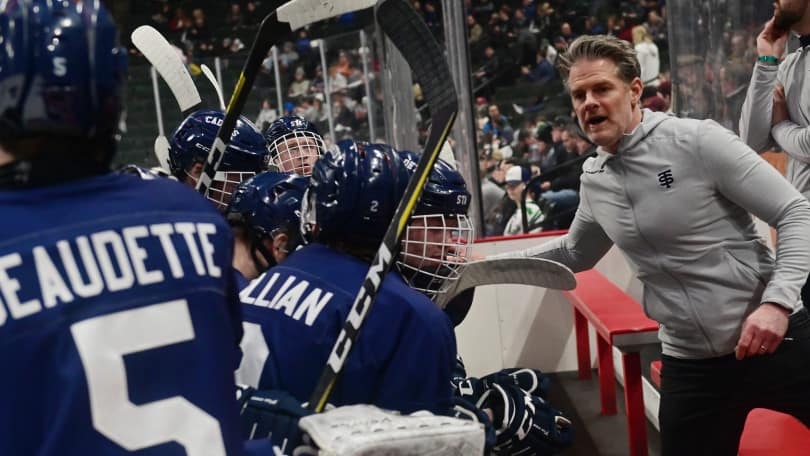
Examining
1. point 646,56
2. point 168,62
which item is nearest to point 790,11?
point 168,62

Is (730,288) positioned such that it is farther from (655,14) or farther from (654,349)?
(655,14)

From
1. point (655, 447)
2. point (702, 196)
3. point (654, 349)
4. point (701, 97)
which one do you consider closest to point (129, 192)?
point (702, 196)

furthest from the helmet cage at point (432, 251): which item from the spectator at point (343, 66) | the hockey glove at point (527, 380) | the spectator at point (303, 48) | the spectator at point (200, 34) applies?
the spectator at point (200, 34)

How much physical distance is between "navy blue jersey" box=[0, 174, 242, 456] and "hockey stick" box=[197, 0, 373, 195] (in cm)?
83

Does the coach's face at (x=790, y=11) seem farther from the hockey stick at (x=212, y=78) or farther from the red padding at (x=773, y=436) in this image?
the hockey stick at (x=212, y=78)

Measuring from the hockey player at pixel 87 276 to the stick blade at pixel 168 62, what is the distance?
205 centimetres

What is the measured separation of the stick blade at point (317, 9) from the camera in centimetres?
189

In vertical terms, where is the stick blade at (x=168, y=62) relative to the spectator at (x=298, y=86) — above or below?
above

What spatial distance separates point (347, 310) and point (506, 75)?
374 inches

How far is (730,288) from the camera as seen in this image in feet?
7.36

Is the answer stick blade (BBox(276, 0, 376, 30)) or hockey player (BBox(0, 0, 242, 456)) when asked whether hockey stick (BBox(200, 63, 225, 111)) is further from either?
hockey player (BBox(0, 0, 242, 456))

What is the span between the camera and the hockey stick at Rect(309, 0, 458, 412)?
4.77ft

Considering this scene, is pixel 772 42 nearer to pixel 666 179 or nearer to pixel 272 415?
pixel 666 179

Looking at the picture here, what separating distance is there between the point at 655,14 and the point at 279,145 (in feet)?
27.6
